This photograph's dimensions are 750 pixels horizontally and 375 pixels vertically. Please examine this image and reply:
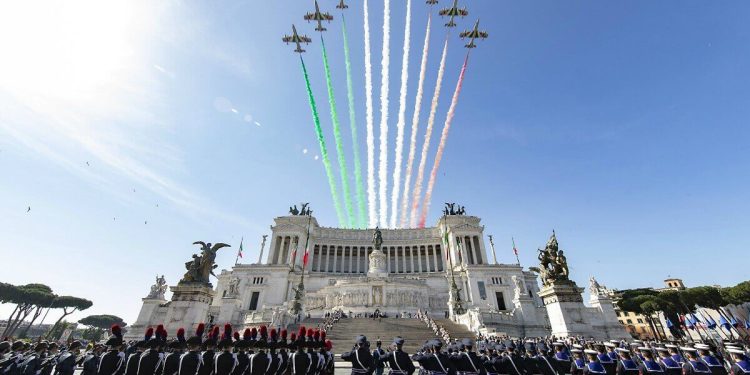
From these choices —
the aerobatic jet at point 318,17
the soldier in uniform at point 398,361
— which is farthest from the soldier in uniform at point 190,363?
the aerobatic jet at point 318,17

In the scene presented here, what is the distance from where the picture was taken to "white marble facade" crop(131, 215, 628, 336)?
32562 millimetres

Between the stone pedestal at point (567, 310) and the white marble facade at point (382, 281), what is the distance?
765cm

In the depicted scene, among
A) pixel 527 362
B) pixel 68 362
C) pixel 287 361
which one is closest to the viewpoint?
pixel 68 362

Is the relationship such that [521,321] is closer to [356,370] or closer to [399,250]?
[356,370]

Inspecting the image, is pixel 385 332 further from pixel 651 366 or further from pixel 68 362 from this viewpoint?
pixel 68 362

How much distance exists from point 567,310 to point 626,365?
1031 centimetres

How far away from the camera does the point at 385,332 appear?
90.7 ft

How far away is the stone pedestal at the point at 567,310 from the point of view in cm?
1795

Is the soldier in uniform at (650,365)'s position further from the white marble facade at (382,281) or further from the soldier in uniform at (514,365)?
the white marble facade at (382,281)

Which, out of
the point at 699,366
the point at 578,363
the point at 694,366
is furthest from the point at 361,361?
the point at 699,366

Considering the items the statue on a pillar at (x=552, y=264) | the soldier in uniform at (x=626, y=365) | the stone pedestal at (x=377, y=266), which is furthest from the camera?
the stone pedestal at (x=377, y=266)

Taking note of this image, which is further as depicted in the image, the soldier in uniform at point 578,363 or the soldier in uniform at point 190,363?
the soldier in uniform at point 578,363

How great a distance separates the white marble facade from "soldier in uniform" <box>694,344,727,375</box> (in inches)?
715

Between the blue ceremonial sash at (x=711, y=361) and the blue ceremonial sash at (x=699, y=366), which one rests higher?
the blue ceremonial sash at (x=711, y=361)
